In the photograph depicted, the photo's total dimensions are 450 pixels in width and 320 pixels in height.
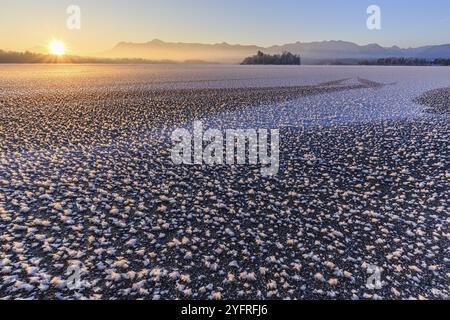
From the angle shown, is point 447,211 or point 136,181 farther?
point 136,181

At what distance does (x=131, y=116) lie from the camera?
13.7 meters

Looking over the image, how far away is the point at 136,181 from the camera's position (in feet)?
21.7

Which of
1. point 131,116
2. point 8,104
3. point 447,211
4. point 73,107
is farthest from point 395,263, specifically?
point 8,104

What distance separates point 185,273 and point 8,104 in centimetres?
1701

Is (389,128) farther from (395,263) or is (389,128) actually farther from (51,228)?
(51,228)

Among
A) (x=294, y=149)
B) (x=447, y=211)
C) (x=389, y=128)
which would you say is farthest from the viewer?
(x=389, y=128)

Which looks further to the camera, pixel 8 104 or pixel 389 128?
pixel 8 104

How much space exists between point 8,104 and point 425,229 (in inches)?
739

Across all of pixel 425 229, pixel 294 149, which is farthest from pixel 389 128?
pixel 425 229

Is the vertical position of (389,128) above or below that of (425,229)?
above

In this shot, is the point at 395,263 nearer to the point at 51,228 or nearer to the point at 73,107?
the point at 51,228
